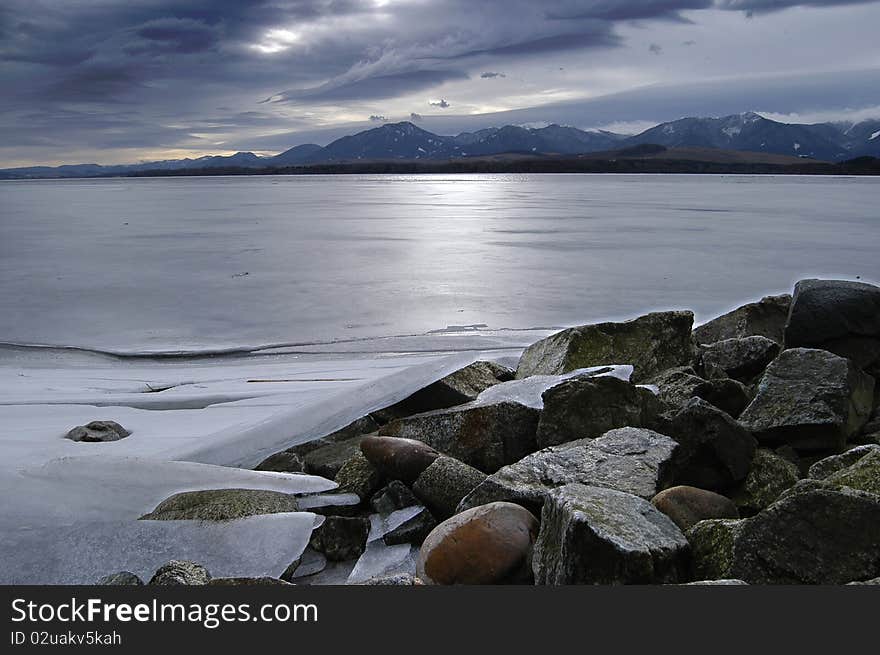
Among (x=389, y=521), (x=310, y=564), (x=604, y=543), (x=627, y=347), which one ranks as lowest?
(x=310, y=564)

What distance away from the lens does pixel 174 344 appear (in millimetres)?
8219

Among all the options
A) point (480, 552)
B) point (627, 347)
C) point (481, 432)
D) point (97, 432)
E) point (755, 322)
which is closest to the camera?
point (480, 552)

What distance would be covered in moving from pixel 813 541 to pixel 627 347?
2995mm

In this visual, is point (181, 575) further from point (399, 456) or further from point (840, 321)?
point (840, 321)

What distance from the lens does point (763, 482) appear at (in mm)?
3543

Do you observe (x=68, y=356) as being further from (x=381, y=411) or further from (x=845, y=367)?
(x=845, y=367)

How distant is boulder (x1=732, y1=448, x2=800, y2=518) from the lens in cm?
346

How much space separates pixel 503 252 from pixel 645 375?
436 inches

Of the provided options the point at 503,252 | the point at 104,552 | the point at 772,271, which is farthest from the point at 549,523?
the point at 503,252

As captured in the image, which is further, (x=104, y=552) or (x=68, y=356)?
(x=68, y=356)

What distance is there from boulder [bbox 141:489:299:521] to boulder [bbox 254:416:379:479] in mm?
503

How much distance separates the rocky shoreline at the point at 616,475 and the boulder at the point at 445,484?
1cm

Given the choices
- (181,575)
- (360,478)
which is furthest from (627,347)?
(181,575)

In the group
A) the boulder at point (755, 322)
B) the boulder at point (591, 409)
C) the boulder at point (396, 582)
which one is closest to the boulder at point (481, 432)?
the boulder at point (591, 409)
